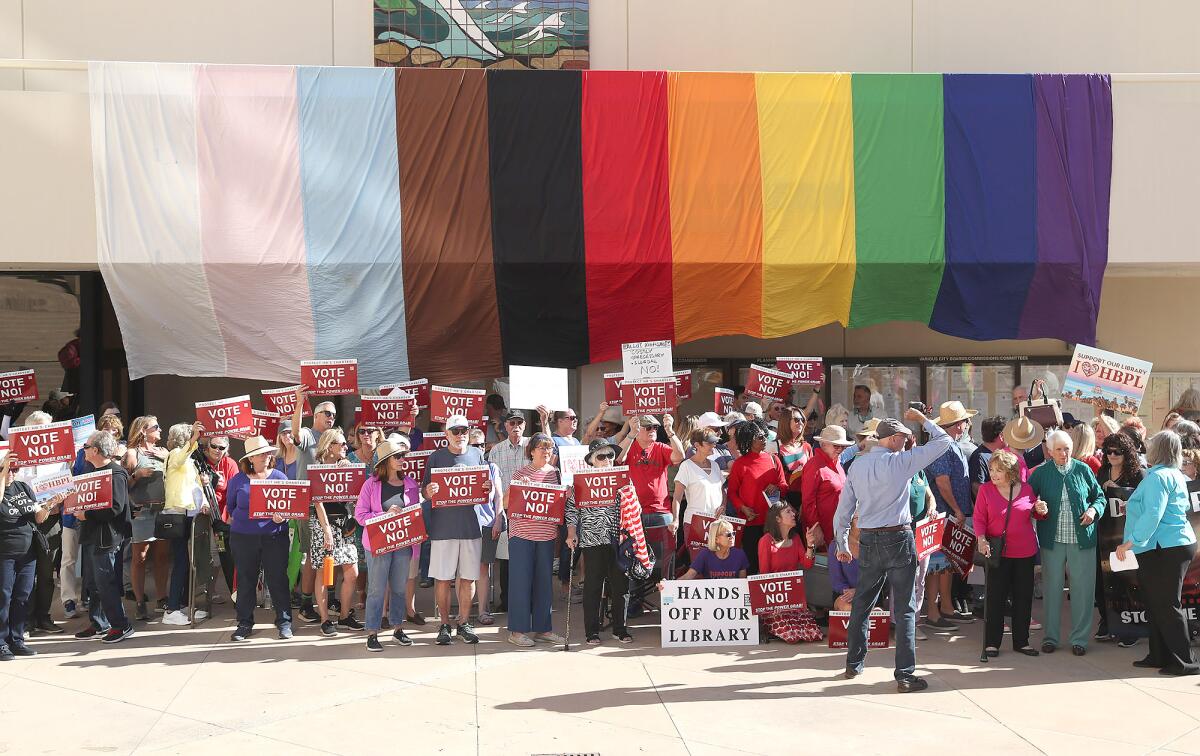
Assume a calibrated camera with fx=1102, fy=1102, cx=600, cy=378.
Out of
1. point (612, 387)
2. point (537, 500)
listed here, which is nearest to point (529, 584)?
point (537, 500)

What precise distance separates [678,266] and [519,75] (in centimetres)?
310

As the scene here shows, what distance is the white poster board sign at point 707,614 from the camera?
31.5 feet

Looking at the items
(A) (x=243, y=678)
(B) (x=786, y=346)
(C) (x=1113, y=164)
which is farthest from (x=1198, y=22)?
(A) (x=243, y=678)

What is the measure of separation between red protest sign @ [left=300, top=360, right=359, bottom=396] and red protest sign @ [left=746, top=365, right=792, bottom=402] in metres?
4.41

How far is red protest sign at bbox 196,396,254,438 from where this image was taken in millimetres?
10625

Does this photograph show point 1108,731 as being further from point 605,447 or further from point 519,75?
point 519,75

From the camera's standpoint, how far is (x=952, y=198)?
13.7 meters

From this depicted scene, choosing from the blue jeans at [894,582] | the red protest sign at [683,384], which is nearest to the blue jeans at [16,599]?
the red protest sign at [683,384]

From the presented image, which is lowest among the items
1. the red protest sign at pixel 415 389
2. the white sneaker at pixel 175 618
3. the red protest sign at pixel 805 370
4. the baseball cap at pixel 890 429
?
the white sneaker at pixel 175 618

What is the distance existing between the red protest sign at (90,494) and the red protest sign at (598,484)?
163 inches

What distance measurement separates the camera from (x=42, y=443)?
9656 millimetres

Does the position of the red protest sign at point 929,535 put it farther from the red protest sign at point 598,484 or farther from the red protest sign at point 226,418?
the red protest sign at point 226,418

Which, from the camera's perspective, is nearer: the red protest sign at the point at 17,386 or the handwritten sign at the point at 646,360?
the handwritten sign at the point at 646,360

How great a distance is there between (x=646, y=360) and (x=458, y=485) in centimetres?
286
